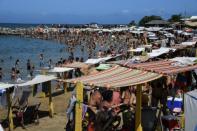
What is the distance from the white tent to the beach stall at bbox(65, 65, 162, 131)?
79 centimetres

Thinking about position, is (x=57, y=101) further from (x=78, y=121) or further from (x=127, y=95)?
(x=78, y=121)

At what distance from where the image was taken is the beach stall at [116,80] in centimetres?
770

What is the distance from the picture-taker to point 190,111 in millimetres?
7449

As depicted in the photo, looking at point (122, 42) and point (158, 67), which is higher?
point (158, 67)

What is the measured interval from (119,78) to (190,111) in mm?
1525

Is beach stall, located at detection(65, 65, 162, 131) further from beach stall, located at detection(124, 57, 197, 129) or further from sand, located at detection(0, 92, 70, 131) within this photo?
sand, located at detection(0, 92, 70, 131)

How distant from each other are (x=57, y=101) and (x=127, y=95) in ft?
20.1

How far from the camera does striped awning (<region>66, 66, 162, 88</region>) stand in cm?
769

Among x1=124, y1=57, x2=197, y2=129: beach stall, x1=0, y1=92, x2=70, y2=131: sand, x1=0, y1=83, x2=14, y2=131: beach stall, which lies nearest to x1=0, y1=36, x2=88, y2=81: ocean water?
x1=0, y1=92, x2=70, y2=131: sand

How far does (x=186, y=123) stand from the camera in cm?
752

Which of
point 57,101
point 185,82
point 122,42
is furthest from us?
point 122,42

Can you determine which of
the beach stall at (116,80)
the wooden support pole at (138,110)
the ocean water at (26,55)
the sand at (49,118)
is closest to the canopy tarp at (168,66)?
the beach stall at (116,80)

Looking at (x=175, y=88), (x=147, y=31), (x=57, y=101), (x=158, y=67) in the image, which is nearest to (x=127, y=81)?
(x=158, y=67)

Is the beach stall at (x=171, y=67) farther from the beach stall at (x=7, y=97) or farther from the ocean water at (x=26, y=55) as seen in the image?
the ocean water at (x=26, y=55)
